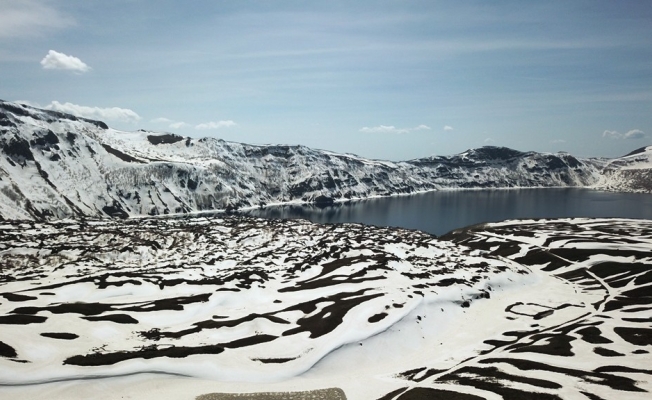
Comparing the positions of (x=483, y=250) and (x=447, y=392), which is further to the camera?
(x=483, y=250)

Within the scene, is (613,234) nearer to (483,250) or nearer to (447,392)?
(483,250)

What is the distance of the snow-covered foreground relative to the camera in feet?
189

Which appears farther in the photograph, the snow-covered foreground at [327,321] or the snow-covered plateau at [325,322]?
the snow-covered foreground at [327,321]

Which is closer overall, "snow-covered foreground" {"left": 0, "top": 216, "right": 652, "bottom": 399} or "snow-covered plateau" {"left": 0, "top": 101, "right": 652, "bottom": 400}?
"snow-covered plateau" {"left": 0, "top": 101, "right": 652, "bottom": 400}

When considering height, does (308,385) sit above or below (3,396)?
below

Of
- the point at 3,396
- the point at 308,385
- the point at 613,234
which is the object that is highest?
the point at 613,234

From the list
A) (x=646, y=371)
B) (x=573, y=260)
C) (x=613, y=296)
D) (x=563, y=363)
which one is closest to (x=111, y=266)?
(x=563, y=363)

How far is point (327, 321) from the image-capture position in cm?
8244

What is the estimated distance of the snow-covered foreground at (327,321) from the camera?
189ft

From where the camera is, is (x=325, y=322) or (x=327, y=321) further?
(x=327, y=321)

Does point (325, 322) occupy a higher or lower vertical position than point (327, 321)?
Result: lower

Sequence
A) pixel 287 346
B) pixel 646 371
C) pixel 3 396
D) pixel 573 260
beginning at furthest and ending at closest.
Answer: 1. pixel 573 260
2. pixel 287 346
3. pixel 646 371
4. pixel 3 396

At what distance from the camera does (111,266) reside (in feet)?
431

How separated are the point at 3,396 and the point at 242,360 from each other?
105 ft
